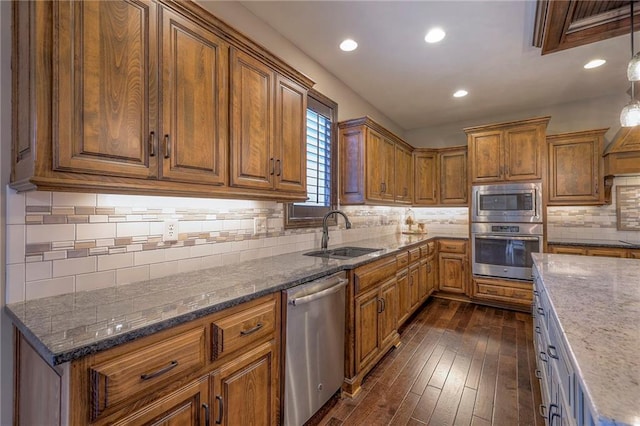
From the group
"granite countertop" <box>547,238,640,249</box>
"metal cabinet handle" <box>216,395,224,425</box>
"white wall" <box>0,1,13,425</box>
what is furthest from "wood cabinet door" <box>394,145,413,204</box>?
"white wall" <box>0,1,13,425</box>

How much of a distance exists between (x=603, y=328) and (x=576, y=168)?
3.76 meters

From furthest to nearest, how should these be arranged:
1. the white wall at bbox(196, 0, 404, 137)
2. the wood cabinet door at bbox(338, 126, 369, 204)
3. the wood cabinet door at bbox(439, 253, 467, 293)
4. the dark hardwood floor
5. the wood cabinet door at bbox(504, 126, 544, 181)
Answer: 1. the wood cabinet door at bbox(439, 253, 467, 293)
2. the wood cabinet door at bbox(504, 126, 544, 181)
3. the wood cabinet door at bbox(338, 126, 369, 204)
4. the white wall at bbox(196, 0, 404, 137)
5. the dark hardwood floor

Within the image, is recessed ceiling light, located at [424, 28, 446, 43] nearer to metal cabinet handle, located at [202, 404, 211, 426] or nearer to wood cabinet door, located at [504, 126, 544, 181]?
wood cabinet door, located at [504, 126, 544, 181]

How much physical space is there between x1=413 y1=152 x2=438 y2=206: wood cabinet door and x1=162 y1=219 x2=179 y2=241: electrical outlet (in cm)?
389

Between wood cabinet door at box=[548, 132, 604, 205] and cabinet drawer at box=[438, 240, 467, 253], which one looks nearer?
wood cabinet door at box=[548, 132, 604, 205]

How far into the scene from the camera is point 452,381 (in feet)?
7.47

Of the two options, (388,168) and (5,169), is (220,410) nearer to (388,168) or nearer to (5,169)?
(5,169)

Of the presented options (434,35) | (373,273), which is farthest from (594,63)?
(373,273)

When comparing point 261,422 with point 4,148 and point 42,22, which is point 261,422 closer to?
point 4,148

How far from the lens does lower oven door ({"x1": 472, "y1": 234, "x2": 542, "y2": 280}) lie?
3.74m

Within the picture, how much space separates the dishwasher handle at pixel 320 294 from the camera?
5.32 ft

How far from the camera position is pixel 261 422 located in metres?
1.43

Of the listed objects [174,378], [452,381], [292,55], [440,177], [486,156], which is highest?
[292,55]

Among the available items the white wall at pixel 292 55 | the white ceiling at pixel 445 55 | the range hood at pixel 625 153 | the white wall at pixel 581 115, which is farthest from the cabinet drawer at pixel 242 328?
the white wall at pixel 581 115
